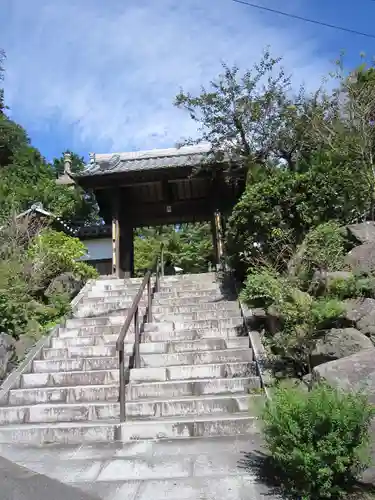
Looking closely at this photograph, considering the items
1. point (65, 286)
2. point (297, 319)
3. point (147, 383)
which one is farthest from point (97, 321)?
point (297, 319)

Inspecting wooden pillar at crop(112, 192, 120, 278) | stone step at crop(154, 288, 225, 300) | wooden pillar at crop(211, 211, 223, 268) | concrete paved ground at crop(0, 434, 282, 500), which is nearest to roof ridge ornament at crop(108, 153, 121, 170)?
wooden pillar at crop(112, 192, 120, 278)

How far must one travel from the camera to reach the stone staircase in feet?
14.9

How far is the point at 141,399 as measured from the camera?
539 centimetres

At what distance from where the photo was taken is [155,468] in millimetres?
3676

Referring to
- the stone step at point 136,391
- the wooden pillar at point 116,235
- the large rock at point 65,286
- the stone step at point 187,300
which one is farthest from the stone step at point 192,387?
the wooden pillar at point 116,235

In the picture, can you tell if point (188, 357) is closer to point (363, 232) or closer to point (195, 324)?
point (195, 324)

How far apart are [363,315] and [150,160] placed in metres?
10.6

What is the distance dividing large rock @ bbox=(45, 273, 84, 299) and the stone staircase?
3.34 ft

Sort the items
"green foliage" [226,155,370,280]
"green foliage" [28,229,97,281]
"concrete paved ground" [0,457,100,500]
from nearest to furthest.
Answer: "concrete paved ground" [0,457,100,500] < "green foliage" [226,155,370,280] < "green foliage" [28,229,97,281]

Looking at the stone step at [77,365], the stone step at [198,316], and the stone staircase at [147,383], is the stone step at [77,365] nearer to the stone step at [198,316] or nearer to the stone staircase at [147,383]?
the stone staircase at [147,383]

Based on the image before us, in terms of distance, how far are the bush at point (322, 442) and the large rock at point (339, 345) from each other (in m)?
1.71

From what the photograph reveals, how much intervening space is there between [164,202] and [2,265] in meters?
7.20

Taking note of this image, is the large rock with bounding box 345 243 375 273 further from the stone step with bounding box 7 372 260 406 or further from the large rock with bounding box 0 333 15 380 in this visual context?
the large rock with bounding box 0 333 15 380

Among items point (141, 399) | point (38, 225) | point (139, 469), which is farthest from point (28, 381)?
point (38, 225)
